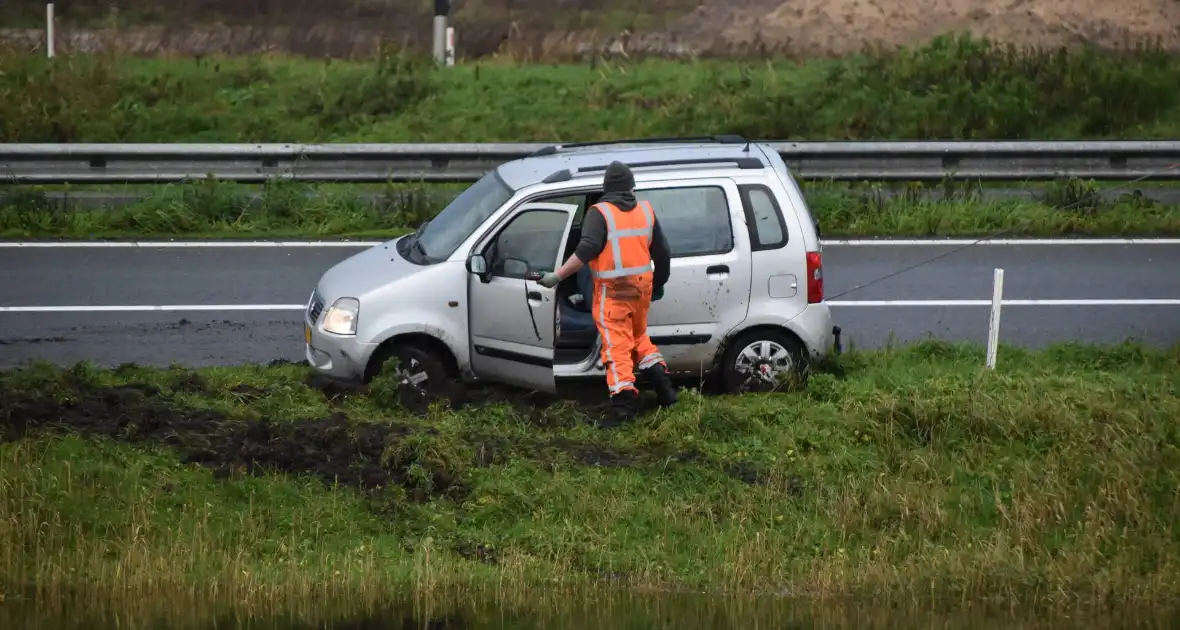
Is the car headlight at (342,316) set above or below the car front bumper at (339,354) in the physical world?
above

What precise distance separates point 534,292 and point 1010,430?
303 cm

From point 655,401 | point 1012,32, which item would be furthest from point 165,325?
point 1012,32

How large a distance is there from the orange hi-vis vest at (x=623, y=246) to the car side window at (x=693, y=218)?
2.17ft

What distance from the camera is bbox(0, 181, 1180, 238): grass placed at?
51.3 feet

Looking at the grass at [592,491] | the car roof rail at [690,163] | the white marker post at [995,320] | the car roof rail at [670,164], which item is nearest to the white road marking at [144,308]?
the grass at [592,491]

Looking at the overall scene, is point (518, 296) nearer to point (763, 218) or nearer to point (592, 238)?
point (592, 238)

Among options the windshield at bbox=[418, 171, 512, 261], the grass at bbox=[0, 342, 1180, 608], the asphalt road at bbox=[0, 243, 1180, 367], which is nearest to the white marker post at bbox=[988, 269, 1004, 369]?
the grass at bbox=[0, 342, 1180, 608]

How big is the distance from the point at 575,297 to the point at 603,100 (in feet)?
32.3

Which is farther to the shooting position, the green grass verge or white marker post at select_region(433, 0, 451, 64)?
white marker post at select_region(433, 0, 451, 64)

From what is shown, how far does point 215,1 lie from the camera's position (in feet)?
105

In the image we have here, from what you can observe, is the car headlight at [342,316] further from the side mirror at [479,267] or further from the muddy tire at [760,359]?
the muddy tire at [760,359]

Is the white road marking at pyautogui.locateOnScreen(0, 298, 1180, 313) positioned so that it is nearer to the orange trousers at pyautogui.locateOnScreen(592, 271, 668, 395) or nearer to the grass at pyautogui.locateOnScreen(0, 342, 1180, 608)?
the grass at pyautogui.locateOnScreen(0, 342, 1180, 608)

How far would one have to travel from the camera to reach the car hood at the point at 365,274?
1005 centimetres

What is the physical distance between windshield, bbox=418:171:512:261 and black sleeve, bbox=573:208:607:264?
3.22 ft
